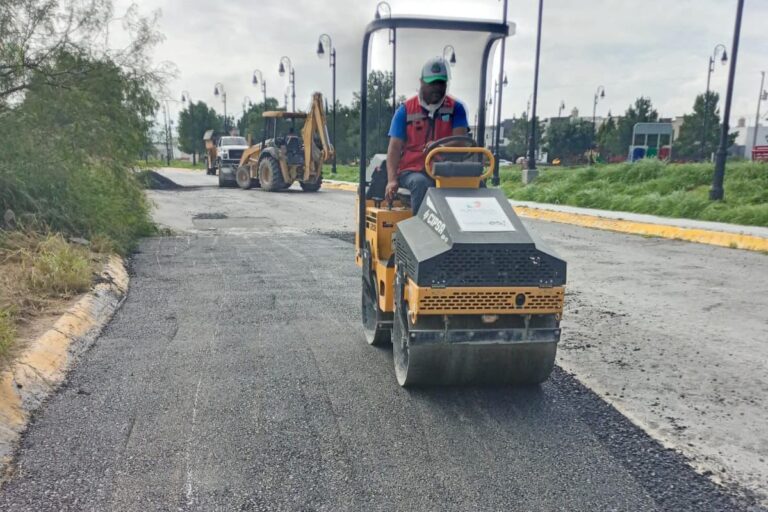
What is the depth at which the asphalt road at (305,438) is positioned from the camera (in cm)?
278

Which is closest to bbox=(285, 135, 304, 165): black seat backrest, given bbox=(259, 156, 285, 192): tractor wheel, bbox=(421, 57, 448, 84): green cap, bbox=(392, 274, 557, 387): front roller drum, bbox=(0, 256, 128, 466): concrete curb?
bbox=(259, 156, 285, 192): tractor wheel

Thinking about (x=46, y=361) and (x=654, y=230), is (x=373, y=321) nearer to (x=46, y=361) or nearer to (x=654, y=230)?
(x=46, y=361)

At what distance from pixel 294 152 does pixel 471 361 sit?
61.4ft

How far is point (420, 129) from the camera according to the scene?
4539 mm

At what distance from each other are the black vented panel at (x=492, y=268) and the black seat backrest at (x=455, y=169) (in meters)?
0.70

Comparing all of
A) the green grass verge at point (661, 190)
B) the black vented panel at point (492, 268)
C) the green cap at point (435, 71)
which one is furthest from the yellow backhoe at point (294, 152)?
the black vented panel at point (492, 268)

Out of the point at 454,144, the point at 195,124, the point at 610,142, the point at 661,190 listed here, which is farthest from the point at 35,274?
the point at 610,142

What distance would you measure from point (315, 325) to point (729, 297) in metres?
4.65

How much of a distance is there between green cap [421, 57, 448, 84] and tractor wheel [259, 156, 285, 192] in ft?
58.6

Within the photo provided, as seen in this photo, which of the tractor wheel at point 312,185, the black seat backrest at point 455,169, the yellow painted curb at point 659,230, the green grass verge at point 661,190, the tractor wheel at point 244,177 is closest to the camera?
the black seat backrest at point 455,169

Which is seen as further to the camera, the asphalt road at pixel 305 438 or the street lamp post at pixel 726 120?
the street lamp post at pixel 726 120

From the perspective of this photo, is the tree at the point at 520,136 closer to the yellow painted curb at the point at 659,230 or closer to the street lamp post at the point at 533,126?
the street lamp post at the point at 533,126

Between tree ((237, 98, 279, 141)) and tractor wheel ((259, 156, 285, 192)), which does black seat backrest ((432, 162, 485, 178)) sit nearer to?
tractor wheel ((259, 156, 285, 192))

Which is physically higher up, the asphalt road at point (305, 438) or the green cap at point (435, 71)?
the green cap at point (435, 71)
